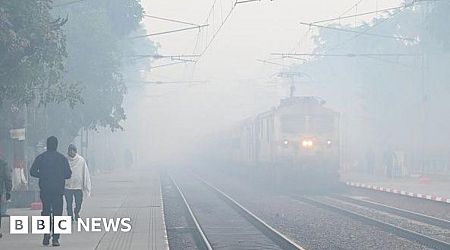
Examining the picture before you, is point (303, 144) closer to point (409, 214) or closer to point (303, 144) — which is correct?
point (303, 144)

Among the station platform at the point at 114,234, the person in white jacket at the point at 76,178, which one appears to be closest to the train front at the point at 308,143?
the station platform at the point at 114,234

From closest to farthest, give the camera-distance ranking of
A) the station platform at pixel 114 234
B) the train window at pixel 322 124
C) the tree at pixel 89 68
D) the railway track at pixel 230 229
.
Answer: the station platform at pixel 114 234 → the railway track at pixel 230 229 → the tree at pixel 89 68 → the train window at pixel 322 124

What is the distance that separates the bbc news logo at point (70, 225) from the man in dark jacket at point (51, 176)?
2.45 m

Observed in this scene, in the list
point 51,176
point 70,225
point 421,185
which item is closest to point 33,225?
point 70,225

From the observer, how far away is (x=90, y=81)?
3788cm

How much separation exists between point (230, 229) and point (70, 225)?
4168mm

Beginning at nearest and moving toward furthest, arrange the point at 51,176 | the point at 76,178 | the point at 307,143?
the point at 51,176, the point at 76,178, the point at 307,143

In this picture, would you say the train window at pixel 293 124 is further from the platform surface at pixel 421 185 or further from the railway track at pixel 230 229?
the railway track at pixel 230 229

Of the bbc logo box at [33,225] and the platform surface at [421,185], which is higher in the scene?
the platform surface at [421,185]

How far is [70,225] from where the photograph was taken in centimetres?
1998

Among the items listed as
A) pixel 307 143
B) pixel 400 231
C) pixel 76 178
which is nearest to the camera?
pixel 76 178

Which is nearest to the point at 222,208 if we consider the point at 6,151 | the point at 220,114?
the point at 6,151

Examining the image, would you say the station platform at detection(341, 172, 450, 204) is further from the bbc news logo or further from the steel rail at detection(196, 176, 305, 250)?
the bbc news logo

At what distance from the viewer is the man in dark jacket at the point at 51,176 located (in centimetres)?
1522
